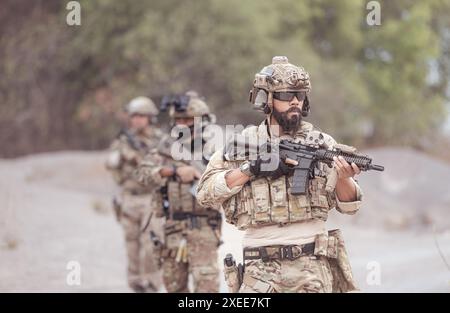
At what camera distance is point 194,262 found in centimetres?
870

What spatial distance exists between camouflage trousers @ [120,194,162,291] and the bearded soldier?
162cm

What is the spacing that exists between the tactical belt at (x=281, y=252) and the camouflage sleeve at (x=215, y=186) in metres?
0.38

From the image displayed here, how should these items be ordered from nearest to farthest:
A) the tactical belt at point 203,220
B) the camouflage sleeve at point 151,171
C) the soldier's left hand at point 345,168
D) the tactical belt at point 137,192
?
1. the soldier's left hand at point 345,168
2. the tactical belt at point 203,220
3. the camouflage sleeve at point 151,171
4. the tactical belt at point 137,192

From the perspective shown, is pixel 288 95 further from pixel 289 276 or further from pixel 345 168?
pixel 289 276

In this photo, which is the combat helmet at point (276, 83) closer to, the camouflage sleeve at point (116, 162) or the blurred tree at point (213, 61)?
the camouflage sleeve at point (116, 162)

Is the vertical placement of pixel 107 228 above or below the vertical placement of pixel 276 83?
above

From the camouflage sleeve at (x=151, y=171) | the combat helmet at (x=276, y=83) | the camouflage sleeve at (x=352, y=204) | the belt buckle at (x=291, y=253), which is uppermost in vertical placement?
the camouflage sleeve at (x=151, y=171)

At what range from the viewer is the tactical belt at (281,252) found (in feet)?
19.3

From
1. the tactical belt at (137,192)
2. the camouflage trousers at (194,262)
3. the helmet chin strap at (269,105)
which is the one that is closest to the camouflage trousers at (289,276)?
the helmet chin strap at (269,105)

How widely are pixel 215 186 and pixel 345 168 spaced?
0.80 metres

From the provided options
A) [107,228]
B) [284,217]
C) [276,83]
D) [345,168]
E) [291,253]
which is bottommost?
[291,253]

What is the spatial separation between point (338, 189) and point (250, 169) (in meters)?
0.52

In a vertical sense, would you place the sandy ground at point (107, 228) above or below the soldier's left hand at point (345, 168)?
above

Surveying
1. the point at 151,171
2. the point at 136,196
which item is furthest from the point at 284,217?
the point at 136,196
